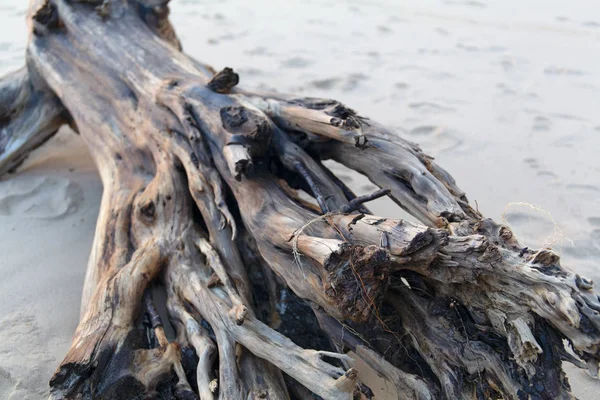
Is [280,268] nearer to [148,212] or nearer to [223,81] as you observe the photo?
[148,212]

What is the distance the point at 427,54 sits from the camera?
537 centimetres

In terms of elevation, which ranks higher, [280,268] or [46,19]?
[46,19]

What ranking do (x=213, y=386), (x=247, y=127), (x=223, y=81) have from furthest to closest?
(x=223, y=81), (x=247, y=127), (x=213, y=386)

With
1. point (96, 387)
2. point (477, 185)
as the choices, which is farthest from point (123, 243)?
point (477, 185)

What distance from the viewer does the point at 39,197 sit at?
130 inches

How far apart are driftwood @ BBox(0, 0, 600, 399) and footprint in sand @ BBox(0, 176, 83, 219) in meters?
0.37

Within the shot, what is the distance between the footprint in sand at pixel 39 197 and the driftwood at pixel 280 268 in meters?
0.37

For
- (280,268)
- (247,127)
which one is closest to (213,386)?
(280,268)

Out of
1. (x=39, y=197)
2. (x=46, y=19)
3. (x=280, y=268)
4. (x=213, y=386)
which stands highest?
(x=46, y=19)

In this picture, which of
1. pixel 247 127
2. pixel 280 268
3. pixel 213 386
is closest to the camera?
pixel 213 386

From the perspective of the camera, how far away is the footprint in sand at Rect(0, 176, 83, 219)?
3195 millimetres

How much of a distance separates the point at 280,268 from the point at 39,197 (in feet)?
5.68

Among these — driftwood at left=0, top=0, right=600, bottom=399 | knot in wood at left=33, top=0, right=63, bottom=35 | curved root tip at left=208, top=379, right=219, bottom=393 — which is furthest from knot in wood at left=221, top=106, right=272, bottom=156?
knot in wood at left=33, top=0, right=63, bottom=35

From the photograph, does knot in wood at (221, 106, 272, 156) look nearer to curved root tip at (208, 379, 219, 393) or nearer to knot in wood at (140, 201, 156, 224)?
knot in wood at (140, 201, 156, 224)
